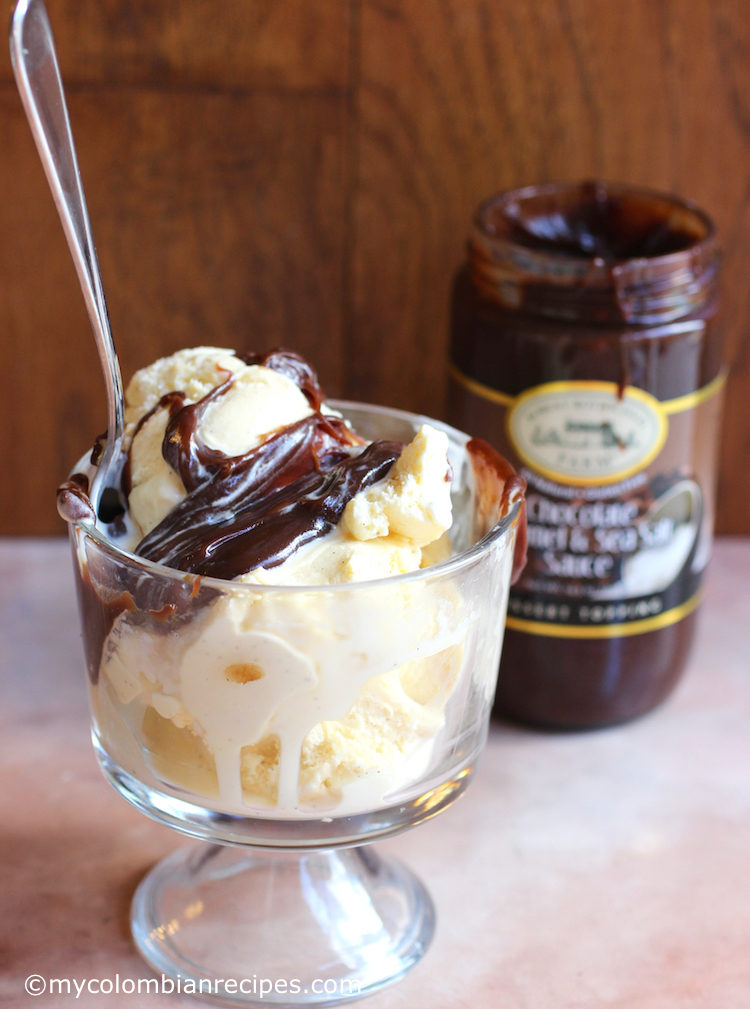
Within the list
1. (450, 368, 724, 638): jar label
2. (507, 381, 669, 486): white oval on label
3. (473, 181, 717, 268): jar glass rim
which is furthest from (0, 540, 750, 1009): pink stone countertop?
(473, 181, 717, 268): jar glass rim

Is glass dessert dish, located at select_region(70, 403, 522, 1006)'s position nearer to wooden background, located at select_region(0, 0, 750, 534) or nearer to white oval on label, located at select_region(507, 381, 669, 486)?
white oval on label, located at select_region(507, 381, 669, 486)

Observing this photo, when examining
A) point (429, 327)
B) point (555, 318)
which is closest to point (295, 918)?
point (555, 318)

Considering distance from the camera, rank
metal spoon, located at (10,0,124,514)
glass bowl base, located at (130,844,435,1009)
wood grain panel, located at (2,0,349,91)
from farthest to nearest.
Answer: wood grain panel, located at (2,0,349,91) → glass bowl base, located at (130,844,435,1009) → metal spoon, located at (10,0,124,514)

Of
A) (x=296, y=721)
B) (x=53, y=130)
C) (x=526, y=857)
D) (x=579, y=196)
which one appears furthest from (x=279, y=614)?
(x=579, y=196)

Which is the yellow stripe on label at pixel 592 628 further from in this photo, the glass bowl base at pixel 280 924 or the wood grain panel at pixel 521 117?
the wood grain panel at pixel 521 117

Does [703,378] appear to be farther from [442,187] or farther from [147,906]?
[147,906]

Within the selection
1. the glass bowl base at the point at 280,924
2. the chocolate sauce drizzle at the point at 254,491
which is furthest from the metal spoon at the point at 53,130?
the glass bowl base at the point at 280,924

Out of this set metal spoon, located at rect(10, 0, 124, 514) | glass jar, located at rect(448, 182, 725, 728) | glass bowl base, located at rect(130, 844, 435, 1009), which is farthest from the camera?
glass jar, located at rect(448, 182, 725, 728)
